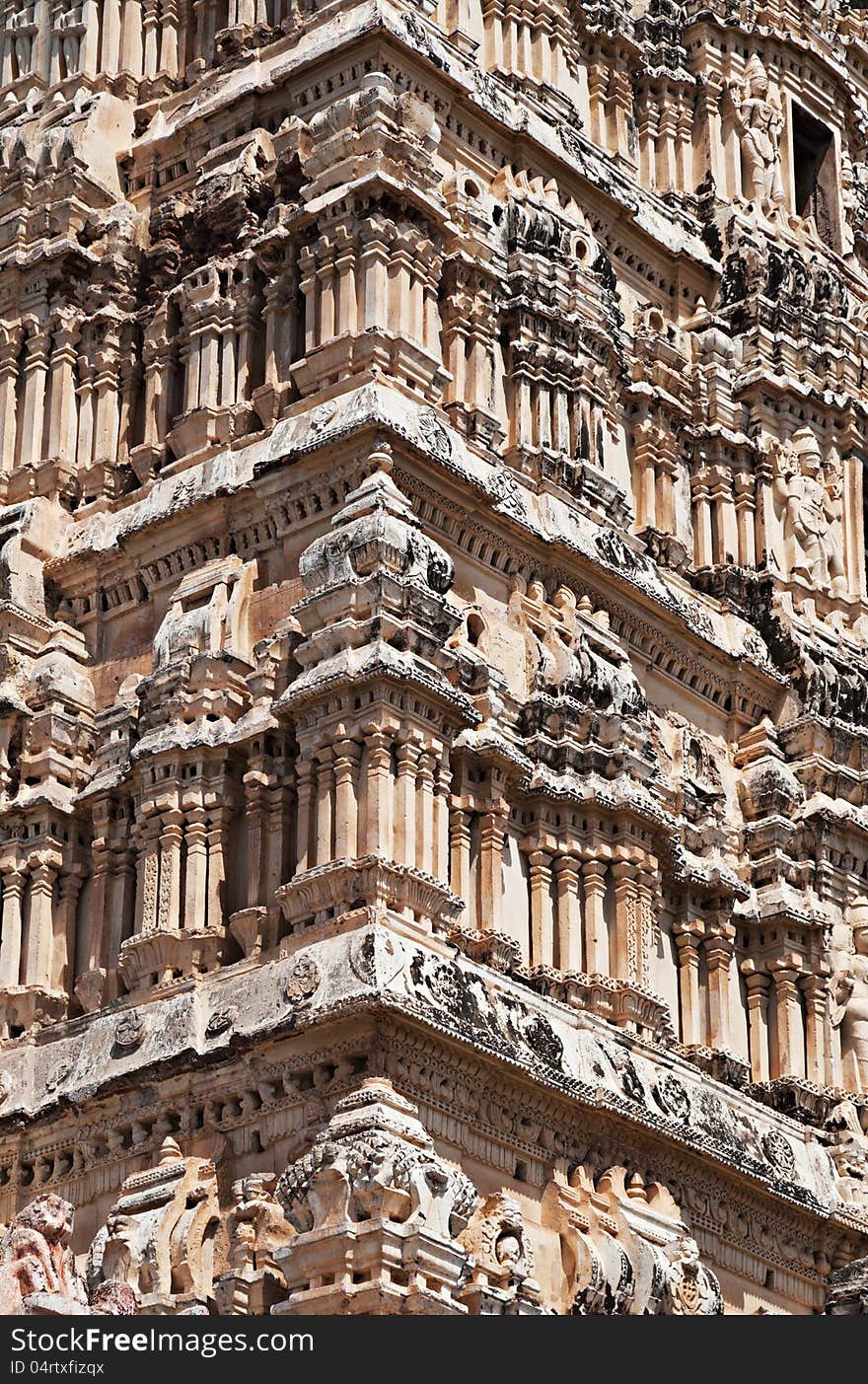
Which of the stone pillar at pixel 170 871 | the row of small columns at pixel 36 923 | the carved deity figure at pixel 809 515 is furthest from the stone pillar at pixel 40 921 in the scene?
the carved deity figure at pixel 809 515

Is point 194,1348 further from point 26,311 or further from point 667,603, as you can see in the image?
point 26,311

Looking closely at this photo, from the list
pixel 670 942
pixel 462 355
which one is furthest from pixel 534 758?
pixel 462 355

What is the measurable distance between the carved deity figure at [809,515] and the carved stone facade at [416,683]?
0.07 metres

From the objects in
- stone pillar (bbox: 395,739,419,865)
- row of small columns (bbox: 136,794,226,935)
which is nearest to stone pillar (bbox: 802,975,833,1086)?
stone pillar (bbox: 395,739,419,865)

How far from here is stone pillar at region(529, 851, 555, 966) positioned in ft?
85.1

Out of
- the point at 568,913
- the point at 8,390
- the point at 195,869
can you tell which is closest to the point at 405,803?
the point at 195,869

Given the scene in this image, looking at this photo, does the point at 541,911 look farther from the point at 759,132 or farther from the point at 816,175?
the point at 816,175

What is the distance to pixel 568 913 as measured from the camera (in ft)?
85.9

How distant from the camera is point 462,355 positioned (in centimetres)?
2842

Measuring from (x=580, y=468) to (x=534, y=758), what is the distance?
12.0 ft

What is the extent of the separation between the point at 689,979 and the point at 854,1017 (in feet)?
7.24

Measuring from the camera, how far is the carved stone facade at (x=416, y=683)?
78.4 feet

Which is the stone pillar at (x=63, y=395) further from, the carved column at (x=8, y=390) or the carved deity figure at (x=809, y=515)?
the carved deity figure at (x=809, y=515)

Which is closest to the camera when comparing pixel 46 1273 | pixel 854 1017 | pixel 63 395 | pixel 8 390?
pixel 46 1273
